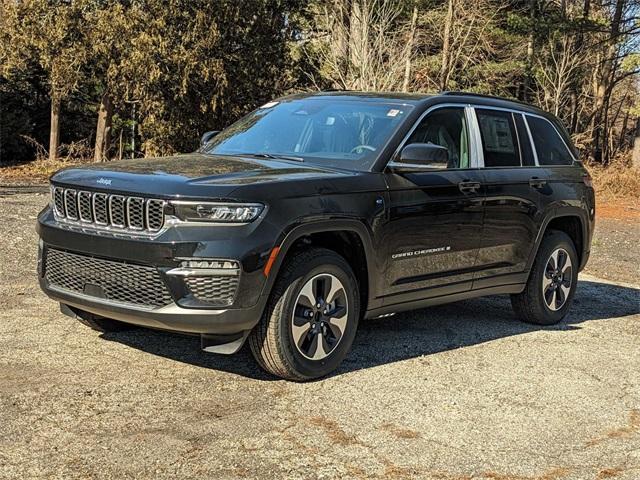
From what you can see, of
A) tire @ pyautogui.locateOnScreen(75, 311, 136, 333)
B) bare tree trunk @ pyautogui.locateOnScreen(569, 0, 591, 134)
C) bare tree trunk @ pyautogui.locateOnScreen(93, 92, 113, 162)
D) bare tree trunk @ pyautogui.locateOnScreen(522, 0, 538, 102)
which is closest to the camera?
tire @ pyautogui.locateOnScreen(75, 311, 136, 333)

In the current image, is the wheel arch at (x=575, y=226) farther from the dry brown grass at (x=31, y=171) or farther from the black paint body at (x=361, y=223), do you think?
the dry brown grass at (x=31, y=171)

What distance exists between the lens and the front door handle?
21.1 feet

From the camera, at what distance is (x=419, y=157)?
19.2 ft

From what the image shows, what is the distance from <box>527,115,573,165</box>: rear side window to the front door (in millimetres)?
1107

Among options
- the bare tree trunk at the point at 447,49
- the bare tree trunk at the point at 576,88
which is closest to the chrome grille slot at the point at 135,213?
the bare tree trunk at the point at 447,49

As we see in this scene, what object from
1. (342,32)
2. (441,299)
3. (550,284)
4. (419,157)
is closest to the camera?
(419,157)

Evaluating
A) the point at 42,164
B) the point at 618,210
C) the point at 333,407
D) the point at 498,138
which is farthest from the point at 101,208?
the point at 42,164

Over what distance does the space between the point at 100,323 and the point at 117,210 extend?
138 cm

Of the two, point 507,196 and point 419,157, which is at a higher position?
point 419,157

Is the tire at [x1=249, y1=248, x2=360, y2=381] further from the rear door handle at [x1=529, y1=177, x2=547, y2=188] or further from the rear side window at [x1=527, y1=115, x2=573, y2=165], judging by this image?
the rear side window at [x1=527, y1=115, x2=573, y2=165]

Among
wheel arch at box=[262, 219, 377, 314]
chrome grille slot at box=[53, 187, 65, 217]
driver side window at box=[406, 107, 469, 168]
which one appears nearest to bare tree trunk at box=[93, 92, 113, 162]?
driver side window at box=[406, 107, 469, 168]

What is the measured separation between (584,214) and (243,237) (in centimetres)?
433

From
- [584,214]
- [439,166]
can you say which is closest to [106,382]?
[439,166]

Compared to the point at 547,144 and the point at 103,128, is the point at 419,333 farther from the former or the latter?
the point at 103,128
